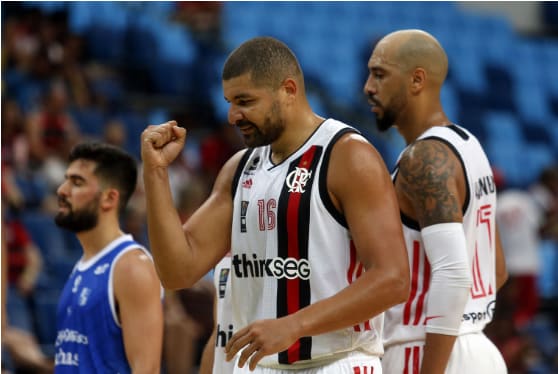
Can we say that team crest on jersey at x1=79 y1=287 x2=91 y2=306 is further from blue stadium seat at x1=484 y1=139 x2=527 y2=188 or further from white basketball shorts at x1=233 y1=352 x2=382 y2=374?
blue stadium seat at x1=484 y1=139 x2=527 y2=188

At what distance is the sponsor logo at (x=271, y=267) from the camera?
3.78m

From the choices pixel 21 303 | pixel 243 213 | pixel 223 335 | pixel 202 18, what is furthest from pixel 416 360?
pixel 202 18

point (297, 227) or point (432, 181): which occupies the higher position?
point (432, 181)

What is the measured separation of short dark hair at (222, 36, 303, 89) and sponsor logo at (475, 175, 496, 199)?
3.87 feet

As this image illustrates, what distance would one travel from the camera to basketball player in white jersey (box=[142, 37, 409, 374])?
11.8 feet

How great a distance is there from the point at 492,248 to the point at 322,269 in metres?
1.27

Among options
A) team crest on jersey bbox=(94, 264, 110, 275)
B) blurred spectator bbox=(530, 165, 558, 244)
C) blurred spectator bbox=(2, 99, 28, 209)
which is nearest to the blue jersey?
team crest on jersey bbox=(94, 264, 110, 275)

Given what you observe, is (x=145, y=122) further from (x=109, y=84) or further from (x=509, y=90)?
(x=509, y=90)

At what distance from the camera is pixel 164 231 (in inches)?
153

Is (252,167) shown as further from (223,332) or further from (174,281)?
(223,332)

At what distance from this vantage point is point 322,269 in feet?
12.3

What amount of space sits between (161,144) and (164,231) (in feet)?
1.13

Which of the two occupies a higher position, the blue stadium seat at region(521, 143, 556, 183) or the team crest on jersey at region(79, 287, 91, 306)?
the blue stadium seat at region(521, 143, 556, 183)

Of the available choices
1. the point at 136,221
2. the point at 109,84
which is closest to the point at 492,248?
the point at 136,221
